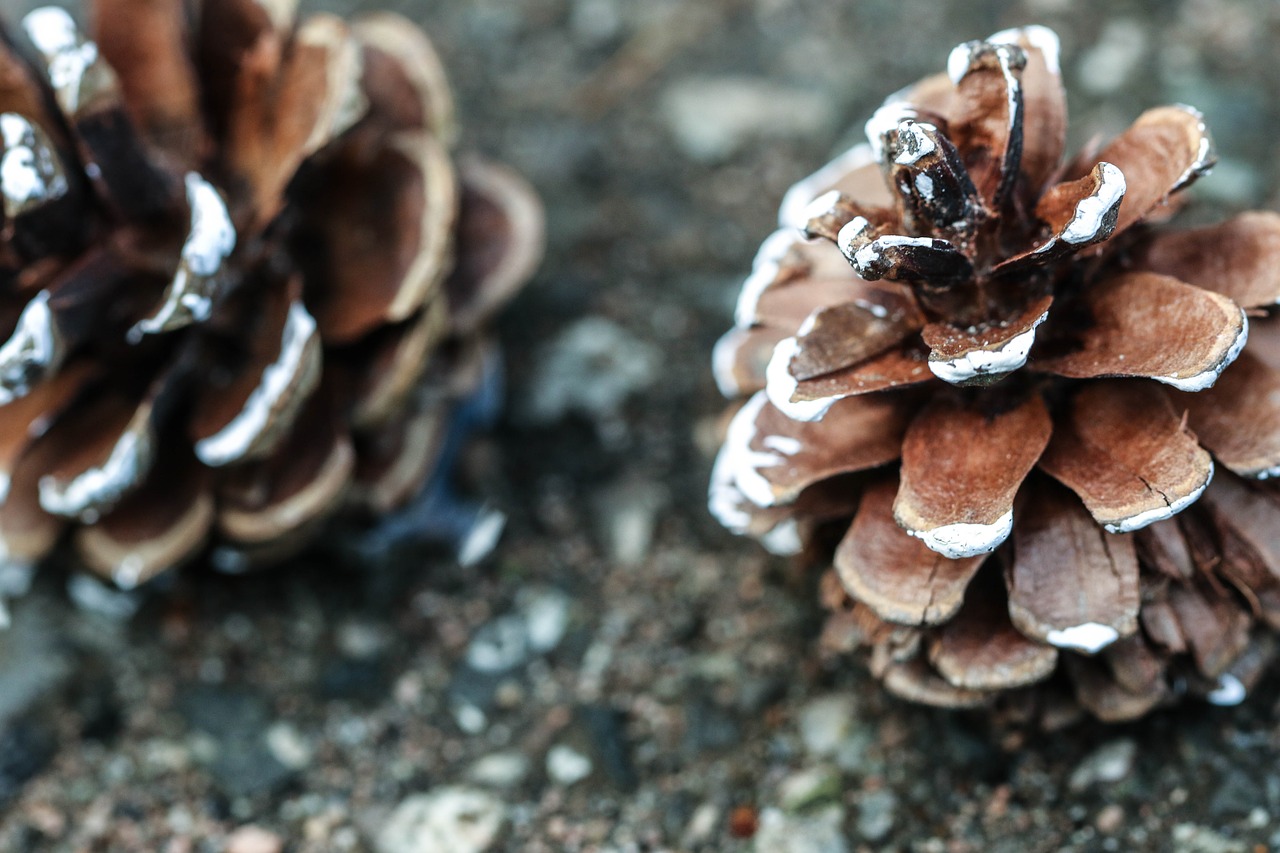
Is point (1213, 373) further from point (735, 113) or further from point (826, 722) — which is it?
point (735, 113)

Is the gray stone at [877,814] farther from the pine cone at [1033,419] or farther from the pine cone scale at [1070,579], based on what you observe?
the pine cone scale at [1070,579]

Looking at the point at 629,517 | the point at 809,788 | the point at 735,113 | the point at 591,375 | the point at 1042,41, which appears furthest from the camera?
the point at 735,113

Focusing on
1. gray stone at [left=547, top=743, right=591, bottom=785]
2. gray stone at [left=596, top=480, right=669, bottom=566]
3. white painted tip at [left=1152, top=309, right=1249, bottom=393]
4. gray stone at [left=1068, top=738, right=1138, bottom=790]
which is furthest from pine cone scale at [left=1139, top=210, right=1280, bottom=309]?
gray stone at [left=547, top=743, right=591, bottom=785]

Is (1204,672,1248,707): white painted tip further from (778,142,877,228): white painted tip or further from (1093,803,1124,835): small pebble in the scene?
(778,142,877,228): white painted tip

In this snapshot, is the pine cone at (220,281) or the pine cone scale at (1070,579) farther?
the pine cone at (220,281)

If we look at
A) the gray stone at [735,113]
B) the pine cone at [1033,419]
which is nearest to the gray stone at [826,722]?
the pine cone at [1033,419]

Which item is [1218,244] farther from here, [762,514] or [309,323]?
[309,323]

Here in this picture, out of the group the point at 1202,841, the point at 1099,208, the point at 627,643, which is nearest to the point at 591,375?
the point at 627,643
